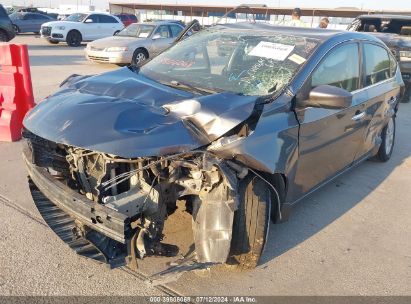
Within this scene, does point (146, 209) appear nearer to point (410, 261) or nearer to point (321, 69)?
point (321, 69)

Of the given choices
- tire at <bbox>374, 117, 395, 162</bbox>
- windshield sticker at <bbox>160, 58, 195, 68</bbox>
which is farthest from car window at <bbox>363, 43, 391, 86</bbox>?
windshield sticker at <bbox>160, 58, 195, 68</bbox>

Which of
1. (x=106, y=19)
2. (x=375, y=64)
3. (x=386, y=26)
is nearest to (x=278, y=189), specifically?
(x=375, y=64)

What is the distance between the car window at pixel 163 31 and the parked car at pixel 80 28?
6703mm

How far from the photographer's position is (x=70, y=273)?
2.93 m

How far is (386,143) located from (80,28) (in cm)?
1740

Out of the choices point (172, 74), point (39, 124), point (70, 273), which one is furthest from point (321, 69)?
point (70, 273)

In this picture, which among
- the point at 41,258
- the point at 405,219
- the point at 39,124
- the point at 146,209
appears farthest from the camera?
the point at 405,219

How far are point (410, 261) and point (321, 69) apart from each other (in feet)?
5.70

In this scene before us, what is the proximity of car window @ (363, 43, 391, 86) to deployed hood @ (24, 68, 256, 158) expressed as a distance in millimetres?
2135

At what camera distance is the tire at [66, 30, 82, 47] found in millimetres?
19625

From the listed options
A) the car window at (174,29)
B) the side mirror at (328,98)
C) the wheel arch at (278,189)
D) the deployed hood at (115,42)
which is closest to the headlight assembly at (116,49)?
the deployed hood at (115,42)

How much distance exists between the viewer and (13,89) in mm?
5742

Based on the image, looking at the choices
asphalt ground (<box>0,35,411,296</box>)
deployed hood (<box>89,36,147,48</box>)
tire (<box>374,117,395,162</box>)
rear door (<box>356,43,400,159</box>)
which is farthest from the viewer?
deployed hood (<box>89,36,147,48</box>)

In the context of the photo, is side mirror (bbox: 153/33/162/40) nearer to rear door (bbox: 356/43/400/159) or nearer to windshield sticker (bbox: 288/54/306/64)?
rear door (bbox: 356/43/400/159)
